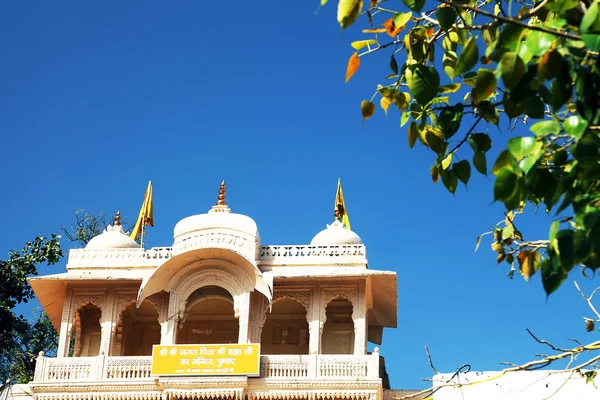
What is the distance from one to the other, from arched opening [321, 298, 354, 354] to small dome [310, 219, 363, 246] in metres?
1.23

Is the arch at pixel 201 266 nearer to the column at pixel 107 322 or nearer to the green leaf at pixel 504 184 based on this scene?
the column at pixel 107 322

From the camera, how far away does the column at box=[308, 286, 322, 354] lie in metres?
20.3

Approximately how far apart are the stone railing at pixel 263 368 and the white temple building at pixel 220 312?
0.02 metres

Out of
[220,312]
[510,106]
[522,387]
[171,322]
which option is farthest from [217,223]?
[510,106]

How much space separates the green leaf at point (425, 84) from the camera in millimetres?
5141

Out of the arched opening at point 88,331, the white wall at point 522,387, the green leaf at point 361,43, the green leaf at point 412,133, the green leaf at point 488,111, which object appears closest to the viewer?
the green leaf at point 488,111

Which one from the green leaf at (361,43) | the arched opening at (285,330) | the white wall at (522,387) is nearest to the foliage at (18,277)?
the arched opening at (285,330)

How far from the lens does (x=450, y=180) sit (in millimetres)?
5258

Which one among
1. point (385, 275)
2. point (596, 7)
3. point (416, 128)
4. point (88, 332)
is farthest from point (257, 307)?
point (596, 7)

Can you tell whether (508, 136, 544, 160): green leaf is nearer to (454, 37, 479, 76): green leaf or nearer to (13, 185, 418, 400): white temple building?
(454, 37, 479, 76): green leaf

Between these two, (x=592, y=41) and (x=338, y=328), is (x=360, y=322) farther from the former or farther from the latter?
(x=592, y=41)

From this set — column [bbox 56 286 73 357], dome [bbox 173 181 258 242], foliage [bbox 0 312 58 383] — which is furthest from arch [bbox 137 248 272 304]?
foliage [bbox 0 312 58 383]

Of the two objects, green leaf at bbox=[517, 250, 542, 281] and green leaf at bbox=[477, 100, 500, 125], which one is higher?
green leaf at bbox=[477, 100, 500, 125]

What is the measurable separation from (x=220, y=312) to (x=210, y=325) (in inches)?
15.1
